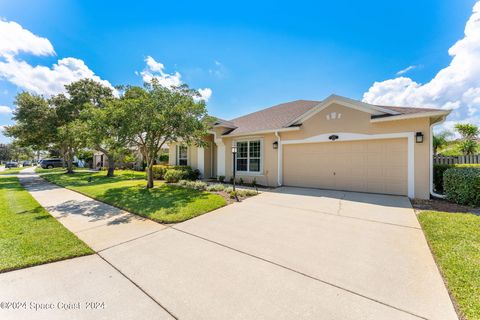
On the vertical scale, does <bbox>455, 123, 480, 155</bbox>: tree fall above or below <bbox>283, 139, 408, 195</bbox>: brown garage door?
above

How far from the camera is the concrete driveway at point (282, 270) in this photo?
231 cm

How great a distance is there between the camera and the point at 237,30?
32.3ft

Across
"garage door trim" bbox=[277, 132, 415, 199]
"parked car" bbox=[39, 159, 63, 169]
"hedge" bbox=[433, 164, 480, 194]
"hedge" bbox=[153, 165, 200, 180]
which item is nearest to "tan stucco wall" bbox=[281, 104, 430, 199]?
"garage door trim" bbox=[277, 132, 415, 199]

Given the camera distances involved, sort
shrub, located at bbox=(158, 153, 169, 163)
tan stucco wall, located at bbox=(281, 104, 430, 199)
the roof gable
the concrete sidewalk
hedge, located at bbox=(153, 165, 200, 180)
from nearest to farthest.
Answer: the concrete sidewalk < tan stucco wall, located at bbox=(281, 104, 430, 199) < the roof gable < hedge, located at bbox=(153, 165, 200, 180) < shrub, located at bbox=(158, 153, 169, 163)

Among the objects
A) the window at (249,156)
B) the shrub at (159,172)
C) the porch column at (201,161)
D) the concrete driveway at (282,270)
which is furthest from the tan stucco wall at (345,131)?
the shrub at (159,172)

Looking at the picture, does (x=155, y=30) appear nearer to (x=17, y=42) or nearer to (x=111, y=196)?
(x=17, y=42)

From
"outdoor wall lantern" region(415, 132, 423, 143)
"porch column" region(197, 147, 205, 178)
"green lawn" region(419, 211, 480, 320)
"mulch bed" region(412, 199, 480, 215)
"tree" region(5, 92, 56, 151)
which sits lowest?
"green lawn" region(419, 211, 480, 320)

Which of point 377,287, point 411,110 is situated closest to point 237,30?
point 411,110

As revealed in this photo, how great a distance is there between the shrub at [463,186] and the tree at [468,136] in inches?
413

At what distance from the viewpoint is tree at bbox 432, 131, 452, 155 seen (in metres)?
16.2

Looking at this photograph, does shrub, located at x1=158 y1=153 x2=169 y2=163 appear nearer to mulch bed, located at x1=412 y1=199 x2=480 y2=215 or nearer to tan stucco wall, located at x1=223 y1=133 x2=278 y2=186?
tan stucco wall, located at x1=223 y1=133 x2=278 y2=186

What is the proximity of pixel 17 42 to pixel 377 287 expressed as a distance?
15729mm

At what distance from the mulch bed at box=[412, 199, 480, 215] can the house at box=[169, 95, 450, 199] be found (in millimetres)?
496

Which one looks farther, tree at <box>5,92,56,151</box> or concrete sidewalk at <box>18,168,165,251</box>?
tree at <box>5,92,56,151</box>
